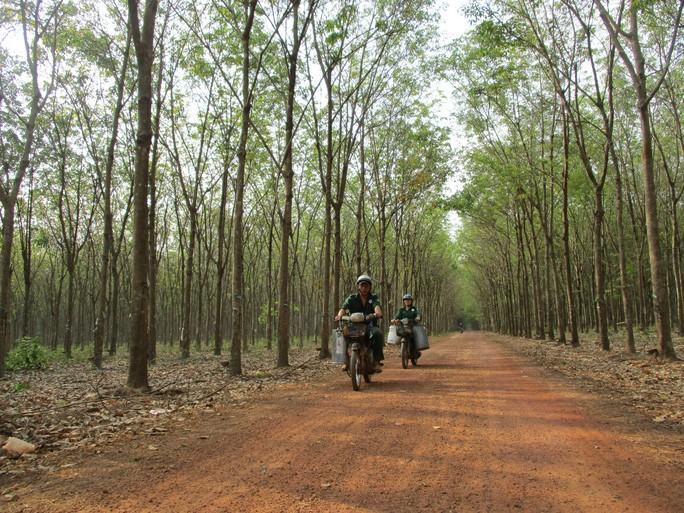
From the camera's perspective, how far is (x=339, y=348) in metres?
9.49

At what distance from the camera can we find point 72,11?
14.9 metres

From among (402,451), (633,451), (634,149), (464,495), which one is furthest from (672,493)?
(634,149)

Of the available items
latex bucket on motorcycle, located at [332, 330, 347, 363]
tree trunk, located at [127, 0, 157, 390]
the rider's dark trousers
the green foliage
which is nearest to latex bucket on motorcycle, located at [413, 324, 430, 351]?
the rider's dark trousers

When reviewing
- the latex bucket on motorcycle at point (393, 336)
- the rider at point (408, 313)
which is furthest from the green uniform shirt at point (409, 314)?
the latex bucket on motorcycle at point (393, 336)

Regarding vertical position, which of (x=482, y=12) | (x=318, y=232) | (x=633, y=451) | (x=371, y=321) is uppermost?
(x=482, y=12)

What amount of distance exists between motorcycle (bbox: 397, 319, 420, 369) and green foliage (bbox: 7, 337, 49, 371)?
43.9 ft

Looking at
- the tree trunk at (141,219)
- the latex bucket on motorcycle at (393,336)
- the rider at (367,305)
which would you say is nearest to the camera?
the tree trunk at (141,219)

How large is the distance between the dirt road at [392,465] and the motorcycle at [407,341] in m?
5.96

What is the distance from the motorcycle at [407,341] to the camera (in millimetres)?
13148

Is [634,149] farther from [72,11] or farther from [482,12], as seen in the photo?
[72,11]

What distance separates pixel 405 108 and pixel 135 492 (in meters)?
21.8

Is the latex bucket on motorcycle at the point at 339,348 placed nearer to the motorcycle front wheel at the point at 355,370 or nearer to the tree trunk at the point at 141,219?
the motorcycle front wheel at the point at 355,370

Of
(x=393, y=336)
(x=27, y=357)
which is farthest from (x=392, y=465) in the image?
(x=27, y=357)

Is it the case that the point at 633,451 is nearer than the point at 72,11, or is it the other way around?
the point at 633,451
